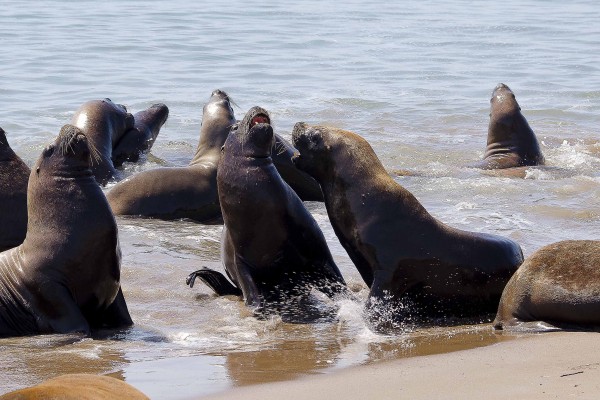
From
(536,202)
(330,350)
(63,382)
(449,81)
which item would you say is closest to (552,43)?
(449,81)

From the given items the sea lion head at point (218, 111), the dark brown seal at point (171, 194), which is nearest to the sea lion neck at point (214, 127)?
the sea lion head at point (218, 111)

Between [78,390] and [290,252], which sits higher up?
[78,390]

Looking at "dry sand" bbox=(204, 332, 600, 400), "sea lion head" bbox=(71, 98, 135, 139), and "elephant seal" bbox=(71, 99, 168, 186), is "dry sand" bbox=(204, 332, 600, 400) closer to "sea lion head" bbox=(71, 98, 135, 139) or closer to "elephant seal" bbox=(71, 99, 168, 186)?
"elephant seal" bbox=(71, 99, 168, 186)

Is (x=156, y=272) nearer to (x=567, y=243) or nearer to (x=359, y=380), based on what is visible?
(x=567, y=243)

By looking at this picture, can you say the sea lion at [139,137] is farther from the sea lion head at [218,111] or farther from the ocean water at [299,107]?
the sea lion head at [218,111]

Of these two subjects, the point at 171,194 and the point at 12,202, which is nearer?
the point at 12,202

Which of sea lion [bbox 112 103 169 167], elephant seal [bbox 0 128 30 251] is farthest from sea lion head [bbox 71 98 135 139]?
elephant seal [bbox 0 128 30 251]

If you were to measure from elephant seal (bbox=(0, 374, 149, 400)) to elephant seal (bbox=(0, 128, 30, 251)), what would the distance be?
405cm

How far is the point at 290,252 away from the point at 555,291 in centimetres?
191

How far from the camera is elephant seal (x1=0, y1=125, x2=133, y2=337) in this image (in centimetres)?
624

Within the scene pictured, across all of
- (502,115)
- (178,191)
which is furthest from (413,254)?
(502,115)

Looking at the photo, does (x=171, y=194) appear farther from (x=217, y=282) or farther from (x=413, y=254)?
(x=413, y=254)

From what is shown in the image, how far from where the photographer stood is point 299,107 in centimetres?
1731

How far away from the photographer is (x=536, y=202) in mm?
10422
